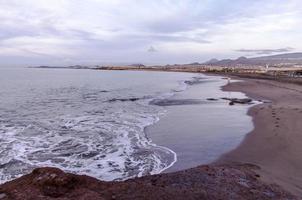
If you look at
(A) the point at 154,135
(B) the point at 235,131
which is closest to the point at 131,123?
(A) the point at 154,135

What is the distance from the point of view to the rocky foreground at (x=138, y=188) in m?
6.48

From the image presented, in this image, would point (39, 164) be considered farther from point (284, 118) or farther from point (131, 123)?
point (284, 118)

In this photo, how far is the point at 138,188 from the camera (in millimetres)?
6871

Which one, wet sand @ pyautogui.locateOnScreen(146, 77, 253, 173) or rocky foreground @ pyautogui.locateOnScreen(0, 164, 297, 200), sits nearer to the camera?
rocky foreground @ pyautogui.locateOnScreen(0, 164, 297, 200)

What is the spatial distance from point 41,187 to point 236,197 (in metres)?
3.56

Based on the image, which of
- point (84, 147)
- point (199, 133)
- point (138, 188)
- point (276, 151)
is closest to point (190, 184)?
point (138, 188)

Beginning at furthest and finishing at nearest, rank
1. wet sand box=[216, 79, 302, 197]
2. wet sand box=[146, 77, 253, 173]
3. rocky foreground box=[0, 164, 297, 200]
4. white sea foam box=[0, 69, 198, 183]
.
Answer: wet sand box=[146, 77, 253, 173] → white sea foam box=[0, 69, 198, 183] → wet sand box=[216, 79, 302, 197] → rocky foreground box=[0, 164, 297, 200]

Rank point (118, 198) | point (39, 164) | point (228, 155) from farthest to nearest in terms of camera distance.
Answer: point (228, 155) → point (39, 164) → point (118, 198)

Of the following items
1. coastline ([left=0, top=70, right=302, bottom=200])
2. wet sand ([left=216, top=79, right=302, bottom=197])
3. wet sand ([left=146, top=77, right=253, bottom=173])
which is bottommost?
wet sand ([left=146, top=77, right=253, bottom=173])

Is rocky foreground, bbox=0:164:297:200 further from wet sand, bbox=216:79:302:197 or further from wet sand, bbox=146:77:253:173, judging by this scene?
wet sand, bbox=146:77:253:173

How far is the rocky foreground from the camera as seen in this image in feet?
21.3

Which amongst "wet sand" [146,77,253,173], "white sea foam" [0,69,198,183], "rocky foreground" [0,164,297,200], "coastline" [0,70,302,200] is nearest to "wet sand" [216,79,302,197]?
"coastline" [0,70,302,200]

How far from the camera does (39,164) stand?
1091 cm

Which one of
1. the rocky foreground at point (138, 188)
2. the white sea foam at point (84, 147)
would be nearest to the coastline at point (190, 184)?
the rocky foreground at point (138, 188)
